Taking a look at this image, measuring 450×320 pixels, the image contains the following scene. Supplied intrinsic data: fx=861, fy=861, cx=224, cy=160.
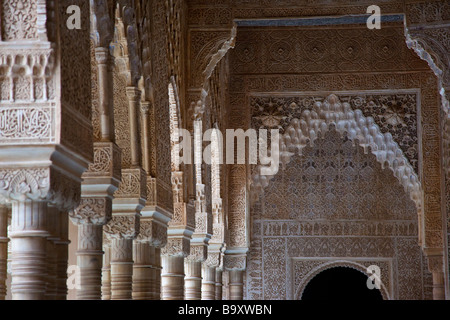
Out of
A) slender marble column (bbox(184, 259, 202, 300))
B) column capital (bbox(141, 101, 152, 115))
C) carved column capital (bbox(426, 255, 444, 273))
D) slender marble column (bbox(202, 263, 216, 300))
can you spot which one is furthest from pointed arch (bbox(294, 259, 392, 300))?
column capital (bbox(141, 101, 152, 115))

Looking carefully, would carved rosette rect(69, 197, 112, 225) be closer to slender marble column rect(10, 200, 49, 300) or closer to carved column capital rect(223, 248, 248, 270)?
slender marble column rect(10, 200, 49, 300)

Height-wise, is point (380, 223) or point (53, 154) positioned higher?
point (380, 223)

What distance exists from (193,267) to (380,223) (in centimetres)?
434

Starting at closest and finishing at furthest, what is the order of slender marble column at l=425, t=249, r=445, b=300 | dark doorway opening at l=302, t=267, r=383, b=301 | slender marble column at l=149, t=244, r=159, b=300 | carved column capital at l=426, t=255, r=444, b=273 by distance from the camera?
slender marble column at l=149, t=244, r=159, b=300, slender marble column at l=425, t=249, r=445, b=300, carved column capital at l=426, t=255, r=444, b=273, dark doorway opening at l=302, t=267, r=383, b=301

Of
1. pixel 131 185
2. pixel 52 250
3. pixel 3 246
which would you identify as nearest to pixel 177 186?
pixel 131 185

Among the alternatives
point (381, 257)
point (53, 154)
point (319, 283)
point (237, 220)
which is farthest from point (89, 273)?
point (319, 283)

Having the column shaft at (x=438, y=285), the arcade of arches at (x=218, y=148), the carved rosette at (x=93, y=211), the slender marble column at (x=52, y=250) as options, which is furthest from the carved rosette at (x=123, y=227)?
the column shaft at (x=438, y=285)

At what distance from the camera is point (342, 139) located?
562 inches

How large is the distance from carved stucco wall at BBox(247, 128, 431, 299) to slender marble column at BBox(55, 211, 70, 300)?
28.9 feet

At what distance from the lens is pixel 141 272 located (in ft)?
25.1

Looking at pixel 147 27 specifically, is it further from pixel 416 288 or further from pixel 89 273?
pixel 416 288

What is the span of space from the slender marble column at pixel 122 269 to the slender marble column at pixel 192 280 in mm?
3692

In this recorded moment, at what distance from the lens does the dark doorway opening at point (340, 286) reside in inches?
659

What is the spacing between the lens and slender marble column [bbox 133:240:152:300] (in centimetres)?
764
